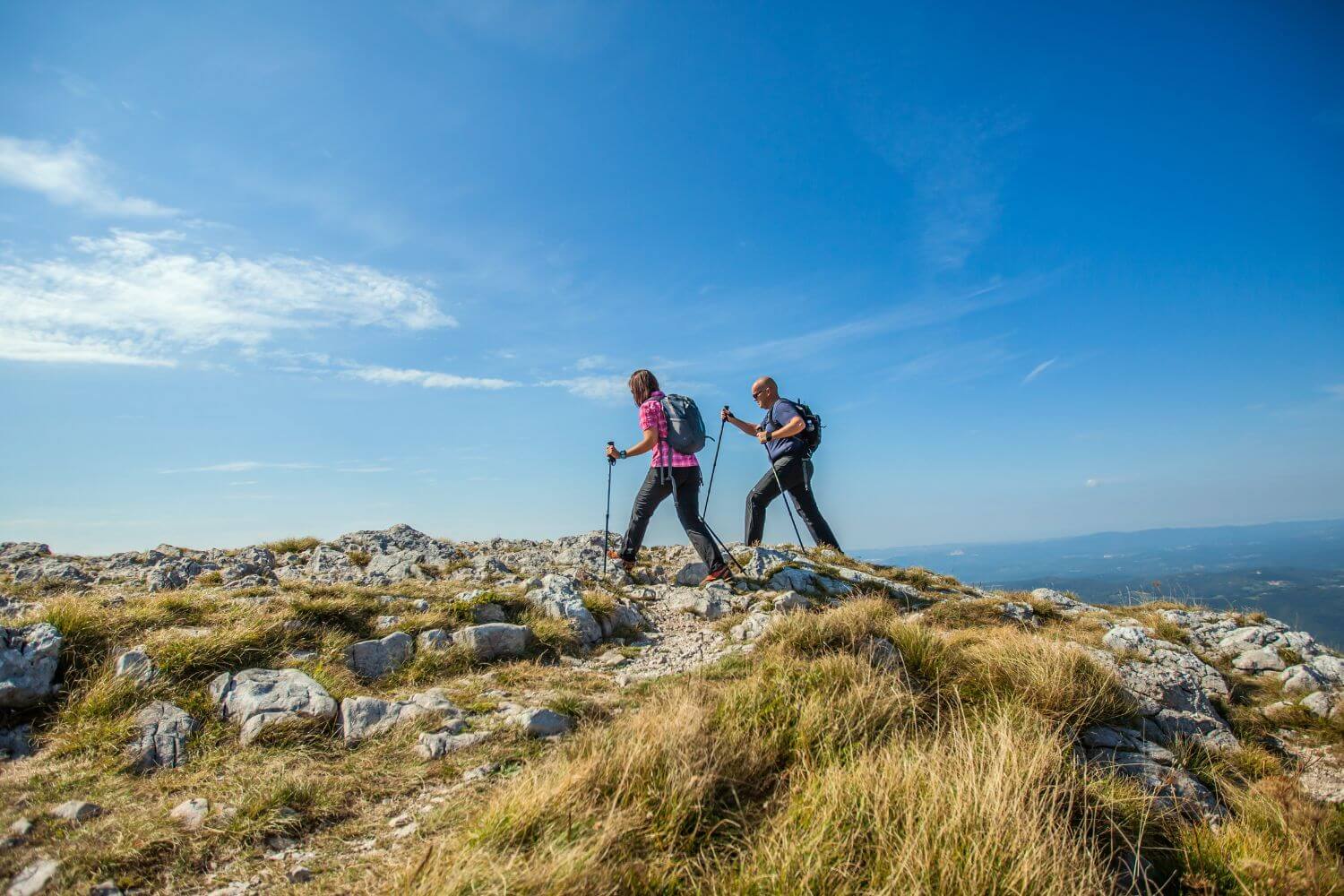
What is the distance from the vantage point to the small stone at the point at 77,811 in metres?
3.38

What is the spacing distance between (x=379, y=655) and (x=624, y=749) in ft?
13.3

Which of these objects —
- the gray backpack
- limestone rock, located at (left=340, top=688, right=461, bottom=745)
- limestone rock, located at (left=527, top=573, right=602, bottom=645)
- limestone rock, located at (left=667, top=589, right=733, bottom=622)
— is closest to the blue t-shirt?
the gray backpack

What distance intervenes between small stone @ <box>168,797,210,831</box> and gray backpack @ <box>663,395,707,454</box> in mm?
6984

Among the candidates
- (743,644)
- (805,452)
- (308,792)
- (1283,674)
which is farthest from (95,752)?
(1283,674)

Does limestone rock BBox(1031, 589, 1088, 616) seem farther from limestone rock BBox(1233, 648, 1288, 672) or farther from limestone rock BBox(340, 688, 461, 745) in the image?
limestone rock BBox(340, 688, 461, 745)

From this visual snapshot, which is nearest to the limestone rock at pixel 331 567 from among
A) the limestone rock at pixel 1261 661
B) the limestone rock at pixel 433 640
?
the limestone rock at pixel 433 640

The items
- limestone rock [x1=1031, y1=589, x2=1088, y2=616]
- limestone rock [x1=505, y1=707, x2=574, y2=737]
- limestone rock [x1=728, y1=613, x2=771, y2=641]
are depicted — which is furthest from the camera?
limestone rock [x1=1031, y1=589, x2=1088, y2=616]

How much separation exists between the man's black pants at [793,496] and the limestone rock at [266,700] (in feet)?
28.0

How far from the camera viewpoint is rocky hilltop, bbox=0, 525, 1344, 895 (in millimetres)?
2941

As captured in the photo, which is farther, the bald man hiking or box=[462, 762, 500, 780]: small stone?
the bald man hiking

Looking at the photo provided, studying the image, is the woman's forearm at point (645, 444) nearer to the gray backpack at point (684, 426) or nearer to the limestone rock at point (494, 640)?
the gray backpack at point (684, 426)

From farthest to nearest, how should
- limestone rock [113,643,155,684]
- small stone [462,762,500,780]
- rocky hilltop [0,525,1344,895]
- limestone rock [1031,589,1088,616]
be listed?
1. limestone rock [1031,589,1088,616]
2. limestone rock [113,643,155,684]
3. small stone [462,762,500,780]
4. rocky hilltop [0,525,1344,895]

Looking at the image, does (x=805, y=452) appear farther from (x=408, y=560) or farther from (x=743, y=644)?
(x=408, y=560)

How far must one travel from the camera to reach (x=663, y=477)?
Result: 958 centimetres
